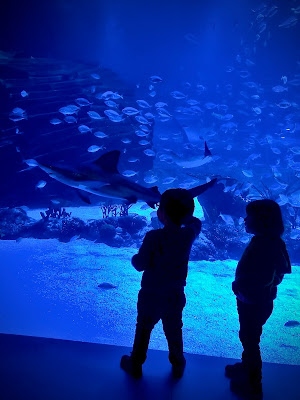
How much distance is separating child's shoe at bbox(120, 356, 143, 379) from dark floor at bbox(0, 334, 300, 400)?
0.04 meters

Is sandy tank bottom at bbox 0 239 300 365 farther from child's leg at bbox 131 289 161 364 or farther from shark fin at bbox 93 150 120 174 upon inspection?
shark fin at bbox 93 150 120 174

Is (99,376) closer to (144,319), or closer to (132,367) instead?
(132,367)

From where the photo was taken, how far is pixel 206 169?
19.2 meters

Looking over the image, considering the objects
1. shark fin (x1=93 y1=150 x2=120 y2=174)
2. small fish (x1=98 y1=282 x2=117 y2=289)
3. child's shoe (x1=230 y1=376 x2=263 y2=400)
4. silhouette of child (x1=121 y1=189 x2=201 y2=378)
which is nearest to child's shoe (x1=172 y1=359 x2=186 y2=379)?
silhouette of child (x1=121 y1=189 x2=201 y2=378)

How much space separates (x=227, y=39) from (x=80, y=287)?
160 ft

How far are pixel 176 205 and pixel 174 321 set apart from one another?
995mm

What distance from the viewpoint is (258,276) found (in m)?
2.12

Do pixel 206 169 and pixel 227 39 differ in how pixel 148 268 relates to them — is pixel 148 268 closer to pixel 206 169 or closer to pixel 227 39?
pixel 206 169

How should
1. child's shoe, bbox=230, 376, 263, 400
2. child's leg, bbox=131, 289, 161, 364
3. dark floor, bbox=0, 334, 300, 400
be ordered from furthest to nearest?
child's leg, bbox=131, 289, 161, 364, child's shoe, bbox=230, 376, 263, 400, dark floor, bbox=0, 334, 300, 400

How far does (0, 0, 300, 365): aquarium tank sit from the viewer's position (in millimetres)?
3771

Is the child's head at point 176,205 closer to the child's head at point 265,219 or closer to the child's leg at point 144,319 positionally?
the child's head at point 265,219

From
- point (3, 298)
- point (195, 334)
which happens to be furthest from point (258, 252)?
point (3, 298)

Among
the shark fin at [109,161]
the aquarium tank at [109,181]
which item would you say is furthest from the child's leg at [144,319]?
the shark fin at [109,161]

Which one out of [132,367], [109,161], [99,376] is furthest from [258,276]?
[109,161]
